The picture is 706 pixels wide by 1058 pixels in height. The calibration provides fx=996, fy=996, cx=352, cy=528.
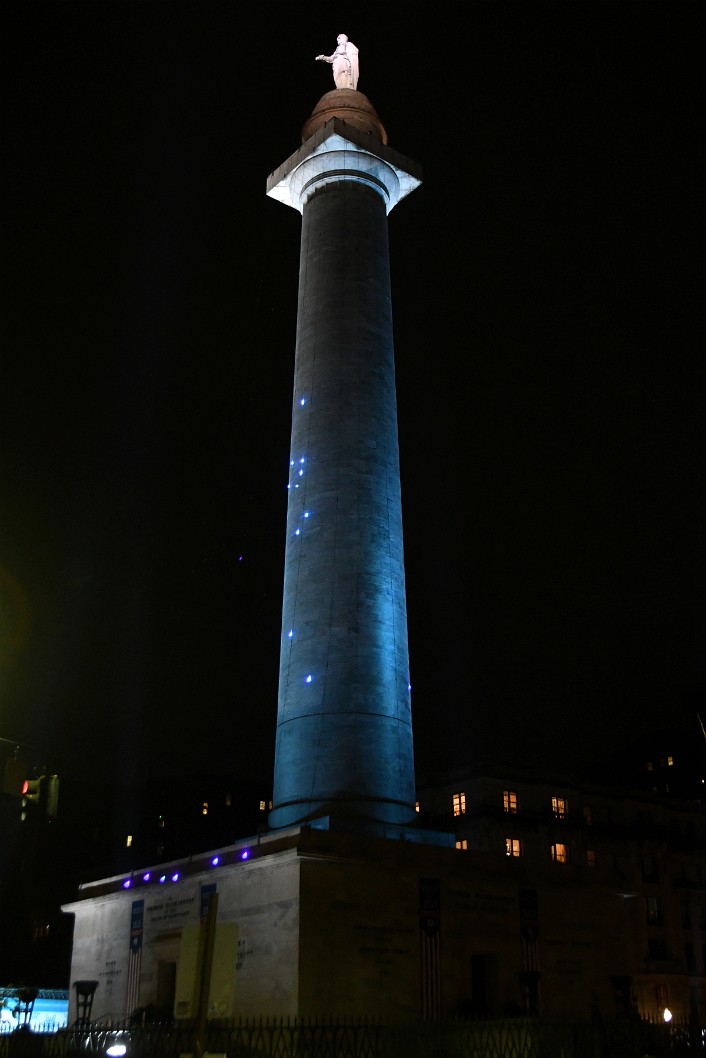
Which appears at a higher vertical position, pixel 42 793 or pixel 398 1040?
pixel 42 793

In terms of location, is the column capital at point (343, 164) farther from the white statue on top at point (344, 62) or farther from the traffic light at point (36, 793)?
the traffic light at point (36, 793)

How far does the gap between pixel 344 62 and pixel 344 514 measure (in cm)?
2331

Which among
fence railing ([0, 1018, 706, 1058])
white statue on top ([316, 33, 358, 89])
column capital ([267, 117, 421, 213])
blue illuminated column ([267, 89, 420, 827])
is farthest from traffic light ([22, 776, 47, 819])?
white statue on top ([316, 33, 358, 89])

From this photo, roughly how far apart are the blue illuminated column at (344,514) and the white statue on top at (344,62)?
380cm

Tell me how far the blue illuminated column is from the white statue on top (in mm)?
3797

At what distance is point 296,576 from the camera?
1298 inches

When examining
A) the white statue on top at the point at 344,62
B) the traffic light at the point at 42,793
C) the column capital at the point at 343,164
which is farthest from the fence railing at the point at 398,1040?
the white statue on top at the point at 344,62

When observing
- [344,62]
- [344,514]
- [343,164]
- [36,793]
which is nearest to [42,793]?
[36,793]

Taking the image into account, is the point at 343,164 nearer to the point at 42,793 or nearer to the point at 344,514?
the point at 344,514

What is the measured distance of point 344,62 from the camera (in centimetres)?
4444

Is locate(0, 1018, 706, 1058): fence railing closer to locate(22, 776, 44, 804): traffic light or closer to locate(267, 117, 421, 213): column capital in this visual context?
locate(22, 776, 44, 804): traffic light

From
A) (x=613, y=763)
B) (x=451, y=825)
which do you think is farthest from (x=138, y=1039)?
(x=613, y=763)

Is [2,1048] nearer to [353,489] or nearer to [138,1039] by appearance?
[138,1039]

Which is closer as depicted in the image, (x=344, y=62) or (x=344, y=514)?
(x=344, y=514)
